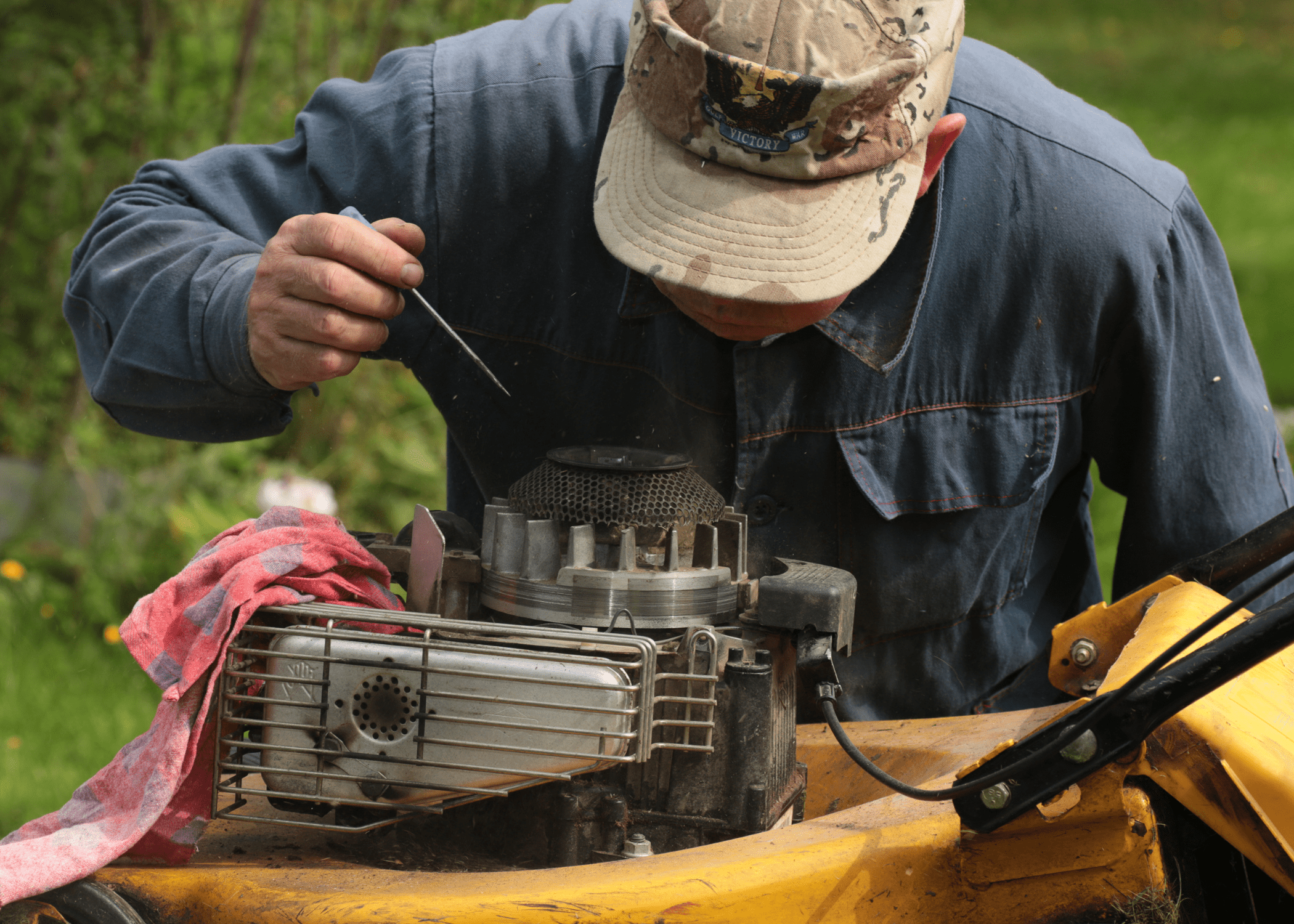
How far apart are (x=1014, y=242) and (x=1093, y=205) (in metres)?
0.14

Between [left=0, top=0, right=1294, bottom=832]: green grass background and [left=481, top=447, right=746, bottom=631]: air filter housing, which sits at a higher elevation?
[left=481, top=447, right=746, bottom=631]: air filter housing

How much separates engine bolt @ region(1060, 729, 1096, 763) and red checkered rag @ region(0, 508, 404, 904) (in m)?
0.84

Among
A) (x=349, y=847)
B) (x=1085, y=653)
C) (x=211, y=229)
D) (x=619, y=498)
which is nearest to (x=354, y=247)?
(x=619, y=498)

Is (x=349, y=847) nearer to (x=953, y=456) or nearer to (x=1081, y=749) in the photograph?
(x=1081, y=749)

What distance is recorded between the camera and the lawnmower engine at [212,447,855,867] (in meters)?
1.38

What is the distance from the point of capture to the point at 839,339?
203cm

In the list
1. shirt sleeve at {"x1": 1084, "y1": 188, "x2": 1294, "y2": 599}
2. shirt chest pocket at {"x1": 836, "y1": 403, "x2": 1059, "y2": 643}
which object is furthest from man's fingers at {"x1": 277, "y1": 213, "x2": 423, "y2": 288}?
shirt sleeve at {"x1": 1084, "y1": 188, "x2": 1294, "y2": 599}

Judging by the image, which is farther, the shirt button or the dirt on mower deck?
the shirt button

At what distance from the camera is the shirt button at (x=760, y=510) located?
6.89 ft

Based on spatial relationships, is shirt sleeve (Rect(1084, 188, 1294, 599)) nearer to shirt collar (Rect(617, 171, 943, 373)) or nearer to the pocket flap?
the pocket flap

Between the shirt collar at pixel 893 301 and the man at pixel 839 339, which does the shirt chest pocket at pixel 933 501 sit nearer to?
the man at pixel 839 339

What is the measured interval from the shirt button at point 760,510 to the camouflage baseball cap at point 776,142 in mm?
555

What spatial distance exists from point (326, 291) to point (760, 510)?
792 mm

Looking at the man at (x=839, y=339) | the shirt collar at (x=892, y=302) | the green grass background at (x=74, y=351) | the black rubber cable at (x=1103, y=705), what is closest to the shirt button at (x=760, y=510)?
the man at (x=839, y=339)
